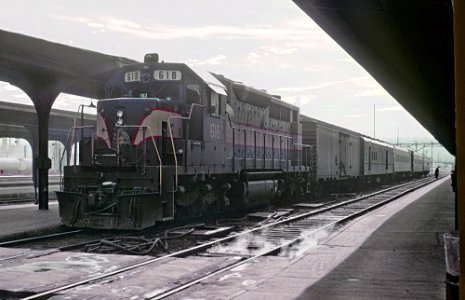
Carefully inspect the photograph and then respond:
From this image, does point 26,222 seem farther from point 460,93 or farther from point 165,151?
point 460,93

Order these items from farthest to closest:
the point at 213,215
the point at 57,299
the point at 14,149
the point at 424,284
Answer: the point at 14,149 → the point at 213,215 → the point at 424,284 → the point at 57,299

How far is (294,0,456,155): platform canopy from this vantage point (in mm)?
6867

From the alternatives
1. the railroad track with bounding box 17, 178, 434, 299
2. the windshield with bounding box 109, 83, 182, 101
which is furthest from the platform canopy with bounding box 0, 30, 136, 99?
the railroad track with bounding box 17, 178, 434, 299

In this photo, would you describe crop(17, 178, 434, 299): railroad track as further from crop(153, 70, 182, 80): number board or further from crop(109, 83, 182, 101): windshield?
crop(153, 70, 182, 80): number board

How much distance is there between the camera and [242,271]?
7879 mm

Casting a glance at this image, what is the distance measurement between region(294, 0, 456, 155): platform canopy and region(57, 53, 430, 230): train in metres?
4.39

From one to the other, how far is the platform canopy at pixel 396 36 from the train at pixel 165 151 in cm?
439

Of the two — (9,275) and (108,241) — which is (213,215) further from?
(9,275)

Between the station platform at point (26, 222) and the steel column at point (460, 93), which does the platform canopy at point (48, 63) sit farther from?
the steel column at point (460, 93)

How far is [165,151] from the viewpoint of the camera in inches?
Answer: 472

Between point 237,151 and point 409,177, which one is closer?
point 237,151

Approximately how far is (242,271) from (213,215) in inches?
321

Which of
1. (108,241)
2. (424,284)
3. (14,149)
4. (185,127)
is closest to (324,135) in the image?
(185,127)

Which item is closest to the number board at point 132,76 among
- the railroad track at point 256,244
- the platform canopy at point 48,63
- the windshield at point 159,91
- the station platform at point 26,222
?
the windshield at point 159,91
